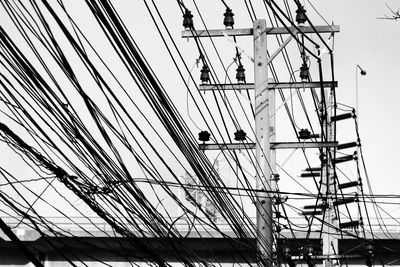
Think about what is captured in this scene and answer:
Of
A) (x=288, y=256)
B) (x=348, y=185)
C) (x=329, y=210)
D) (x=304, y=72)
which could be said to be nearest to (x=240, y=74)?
(x=304, y=72)

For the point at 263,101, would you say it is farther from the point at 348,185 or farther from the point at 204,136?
the point at 348,185

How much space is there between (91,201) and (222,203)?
5021mm


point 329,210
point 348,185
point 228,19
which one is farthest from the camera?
point 348,185

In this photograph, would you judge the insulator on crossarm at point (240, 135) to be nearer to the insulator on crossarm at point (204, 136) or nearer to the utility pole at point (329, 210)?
the insulator on crossarm at point (204, 136)

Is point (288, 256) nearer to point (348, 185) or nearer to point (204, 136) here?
point (204, 136)

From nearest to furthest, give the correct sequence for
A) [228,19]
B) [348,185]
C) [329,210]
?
[228,19] → [329,210] → [348,185]

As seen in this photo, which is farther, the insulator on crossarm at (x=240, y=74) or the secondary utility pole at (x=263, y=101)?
the insulator on crossarm at (x=240, y=74)

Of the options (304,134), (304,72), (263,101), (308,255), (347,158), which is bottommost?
(308,255)

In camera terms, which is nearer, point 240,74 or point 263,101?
point 263,101

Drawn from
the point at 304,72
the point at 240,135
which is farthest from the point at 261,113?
the point at 304,72

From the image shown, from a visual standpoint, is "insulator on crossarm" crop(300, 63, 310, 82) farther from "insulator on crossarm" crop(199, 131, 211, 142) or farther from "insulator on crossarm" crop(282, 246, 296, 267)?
"insulator on crossarm" crop(282, 246, 296, 267)

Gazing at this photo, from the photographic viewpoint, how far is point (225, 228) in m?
46.1

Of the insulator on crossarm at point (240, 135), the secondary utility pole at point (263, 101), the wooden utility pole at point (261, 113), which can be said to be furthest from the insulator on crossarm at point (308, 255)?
the insulator on crossarm at point (240, 135)

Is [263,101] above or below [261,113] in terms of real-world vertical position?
above
